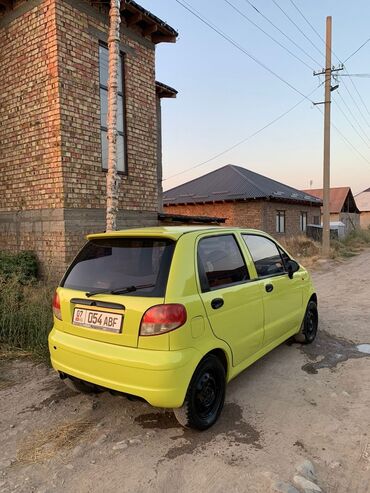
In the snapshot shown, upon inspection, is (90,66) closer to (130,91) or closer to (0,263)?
(130,91)

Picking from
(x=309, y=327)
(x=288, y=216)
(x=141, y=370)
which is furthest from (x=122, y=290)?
(x=288, y=216)

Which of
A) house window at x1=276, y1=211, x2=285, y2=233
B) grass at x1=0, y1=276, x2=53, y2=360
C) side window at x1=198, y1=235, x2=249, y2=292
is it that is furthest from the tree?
house window at x1=276, y1=211, x2=285, y2=233


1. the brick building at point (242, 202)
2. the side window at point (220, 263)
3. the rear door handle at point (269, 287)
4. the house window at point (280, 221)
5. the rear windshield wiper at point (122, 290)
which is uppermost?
the brick building at point (242, 202)

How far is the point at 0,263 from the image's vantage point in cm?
691

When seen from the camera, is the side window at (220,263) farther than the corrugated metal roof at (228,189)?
No

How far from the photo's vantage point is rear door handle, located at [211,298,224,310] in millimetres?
3018

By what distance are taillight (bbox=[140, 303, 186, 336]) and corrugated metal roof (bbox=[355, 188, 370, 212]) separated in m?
63.8

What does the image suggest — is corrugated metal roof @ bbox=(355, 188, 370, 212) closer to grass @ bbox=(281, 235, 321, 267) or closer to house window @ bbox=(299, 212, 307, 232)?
house window @ bbox=(299, 212, 307, 232)

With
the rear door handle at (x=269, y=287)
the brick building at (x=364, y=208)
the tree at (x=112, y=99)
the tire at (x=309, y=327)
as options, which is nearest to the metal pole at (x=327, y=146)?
the tire at (x=309, y=327)

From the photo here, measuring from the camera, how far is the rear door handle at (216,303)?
3018 mm

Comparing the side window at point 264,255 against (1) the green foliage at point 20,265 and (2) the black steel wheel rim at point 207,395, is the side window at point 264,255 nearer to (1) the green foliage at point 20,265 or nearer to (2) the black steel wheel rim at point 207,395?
(2) the black steel wheel rim at point 207,395

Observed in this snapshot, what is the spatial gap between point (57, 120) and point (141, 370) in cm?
569

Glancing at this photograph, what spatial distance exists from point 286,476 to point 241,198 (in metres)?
21.3

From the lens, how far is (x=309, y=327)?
5.05 m
